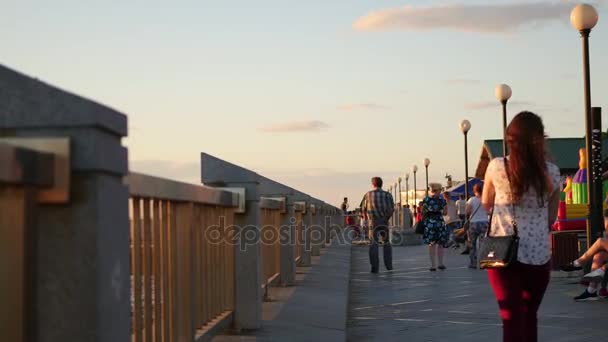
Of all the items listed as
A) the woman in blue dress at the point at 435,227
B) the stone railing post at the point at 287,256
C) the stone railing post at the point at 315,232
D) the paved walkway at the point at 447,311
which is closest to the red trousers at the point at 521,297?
the paved walkway at the point at 447,311

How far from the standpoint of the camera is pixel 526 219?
20.3ft

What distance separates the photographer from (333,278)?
43.4 ft

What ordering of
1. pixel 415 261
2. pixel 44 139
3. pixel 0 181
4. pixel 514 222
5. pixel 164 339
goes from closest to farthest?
pixel 0 181
pixel 44 139
pixel 164 339
pixel 514 222
pixel 415 261

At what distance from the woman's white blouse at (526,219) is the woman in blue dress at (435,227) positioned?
12.0 m

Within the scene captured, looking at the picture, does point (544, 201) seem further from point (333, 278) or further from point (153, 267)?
point (333, 278)

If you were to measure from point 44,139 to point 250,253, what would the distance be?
4403 mm

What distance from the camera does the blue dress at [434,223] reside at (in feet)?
60.3

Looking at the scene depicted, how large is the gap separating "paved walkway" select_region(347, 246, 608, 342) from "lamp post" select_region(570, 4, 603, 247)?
2.95ft

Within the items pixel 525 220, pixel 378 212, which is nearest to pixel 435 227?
pixel 378 212

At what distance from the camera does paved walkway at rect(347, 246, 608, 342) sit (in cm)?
906

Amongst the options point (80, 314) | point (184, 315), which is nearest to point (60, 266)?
point (80, 314)

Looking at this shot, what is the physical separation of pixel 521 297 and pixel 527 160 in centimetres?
81

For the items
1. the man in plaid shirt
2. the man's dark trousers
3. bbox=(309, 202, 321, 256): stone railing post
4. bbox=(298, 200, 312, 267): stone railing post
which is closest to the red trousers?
bbox=(298, 200, 312, 267): stone railing post

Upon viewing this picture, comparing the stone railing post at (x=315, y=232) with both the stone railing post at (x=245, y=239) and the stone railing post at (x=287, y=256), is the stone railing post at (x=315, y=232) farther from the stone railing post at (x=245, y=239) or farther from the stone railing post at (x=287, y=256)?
the stone railing post at (x=245, y=239)
